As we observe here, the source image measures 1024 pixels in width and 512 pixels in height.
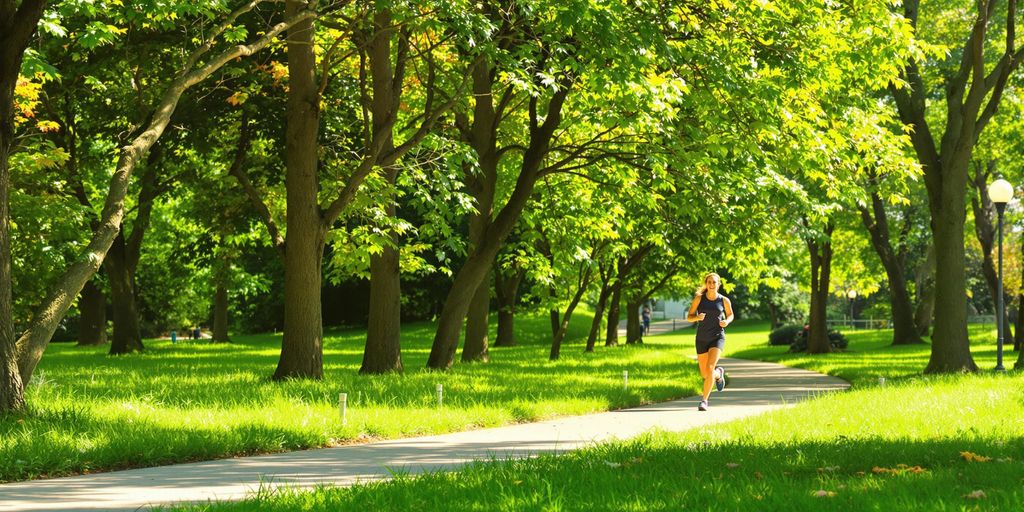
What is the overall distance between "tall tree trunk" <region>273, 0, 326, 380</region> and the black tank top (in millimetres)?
5769

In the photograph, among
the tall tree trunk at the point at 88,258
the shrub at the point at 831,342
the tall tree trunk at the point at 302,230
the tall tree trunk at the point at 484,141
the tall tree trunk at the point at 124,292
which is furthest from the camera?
the shrub at the point at 831,342

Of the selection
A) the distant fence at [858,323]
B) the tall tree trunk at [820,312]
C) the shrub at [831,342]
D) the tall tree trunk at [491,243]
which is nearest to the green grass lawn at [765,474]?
the tall tree trunk at [491,243]

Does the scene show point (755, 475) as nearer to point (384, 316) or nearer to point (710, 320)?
point (710, 320)

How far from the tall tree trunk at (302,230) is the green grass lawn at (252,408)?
0.60 meters

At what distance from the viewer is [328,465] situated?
9492 mm

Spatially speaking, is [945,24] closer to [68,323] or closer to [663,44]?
[663,44]

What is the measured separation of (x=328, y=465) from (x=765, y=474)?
379 cm

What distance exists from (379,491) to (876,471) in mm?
3392

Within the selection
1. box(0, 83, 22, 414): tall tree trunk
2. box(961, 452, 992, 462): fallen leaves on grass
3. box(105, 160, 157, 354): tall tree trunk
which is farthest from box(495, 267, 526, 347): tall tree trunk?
box(961, 452, 992, 462): fallen leaves on grass

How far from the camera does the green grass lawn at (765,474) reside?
6.52m

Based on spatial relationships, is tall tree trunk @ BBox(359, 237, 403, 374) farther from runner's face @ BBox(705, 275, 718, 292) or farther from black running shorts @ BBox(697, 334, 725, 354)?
runner's face @ BBox(705, 275, 718, 292)

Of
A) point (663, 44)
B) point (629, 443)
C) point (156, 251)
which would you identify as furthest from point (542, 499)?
point (156, 251)

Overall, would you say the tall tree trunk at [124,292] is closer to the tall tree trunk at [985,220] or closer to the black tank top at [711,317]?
the black tank top at [711,317]

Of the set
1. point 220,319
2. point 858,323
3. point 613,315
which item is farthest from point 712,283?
point 858,323
